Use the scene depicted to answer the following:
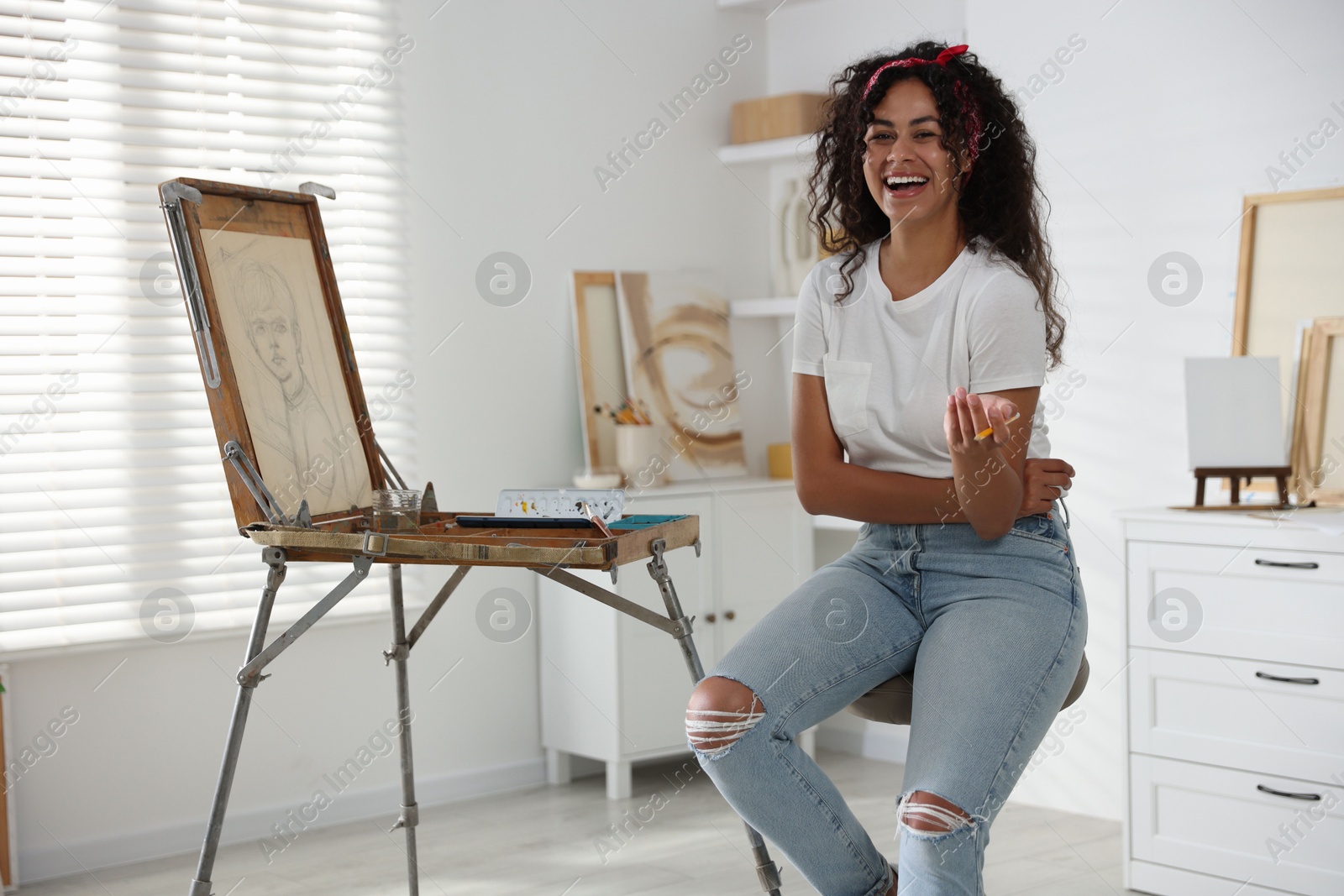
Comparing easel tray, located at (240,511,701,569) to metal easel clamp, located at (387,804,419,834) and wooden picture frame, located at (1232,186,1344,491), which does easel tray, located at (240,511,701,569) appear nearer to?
metal easel clamp, located at (387,804,419,834)

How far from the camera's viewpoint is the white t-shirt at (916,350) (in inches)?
73.5

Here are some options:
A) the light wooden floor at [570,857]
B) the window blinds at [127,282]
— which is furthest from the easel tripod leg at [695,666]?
the window blinds at [127,282]

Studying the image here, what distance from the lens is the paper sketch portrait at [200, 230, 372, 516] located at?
222 cm

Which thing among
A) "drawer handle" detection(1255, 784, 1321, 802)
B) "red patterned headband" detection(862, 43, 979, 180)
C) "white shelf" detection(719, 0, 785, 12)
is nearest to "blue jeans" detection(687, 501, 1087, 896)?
"red patterned headband" detection(862, 43, 979, 180)

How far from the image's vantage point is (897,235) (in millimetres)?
2004

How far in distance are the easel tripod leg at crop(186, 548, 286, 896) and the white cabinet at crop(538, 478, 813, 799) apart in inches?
59.6

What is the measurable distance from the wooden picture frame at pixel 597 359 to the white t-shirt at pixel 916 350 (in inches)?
71.0

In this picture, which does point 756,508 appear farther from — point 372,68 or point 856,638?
point 856,638

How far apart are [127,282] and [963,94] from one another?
82.8 inches

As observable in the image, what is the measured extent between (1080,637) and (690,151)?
273 cm

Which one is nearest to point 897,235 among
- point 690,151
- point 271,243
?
point 271,243

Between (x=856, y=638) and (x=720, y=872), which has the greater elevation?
(x=856, y=638)

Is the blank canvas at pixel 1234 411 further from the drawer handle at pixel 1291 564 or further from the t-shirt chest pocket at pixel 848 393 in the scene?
the t-shirt chest pocket at pixel 848 393

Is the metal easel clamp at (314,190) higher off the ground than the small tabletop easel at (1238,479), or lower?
higher
